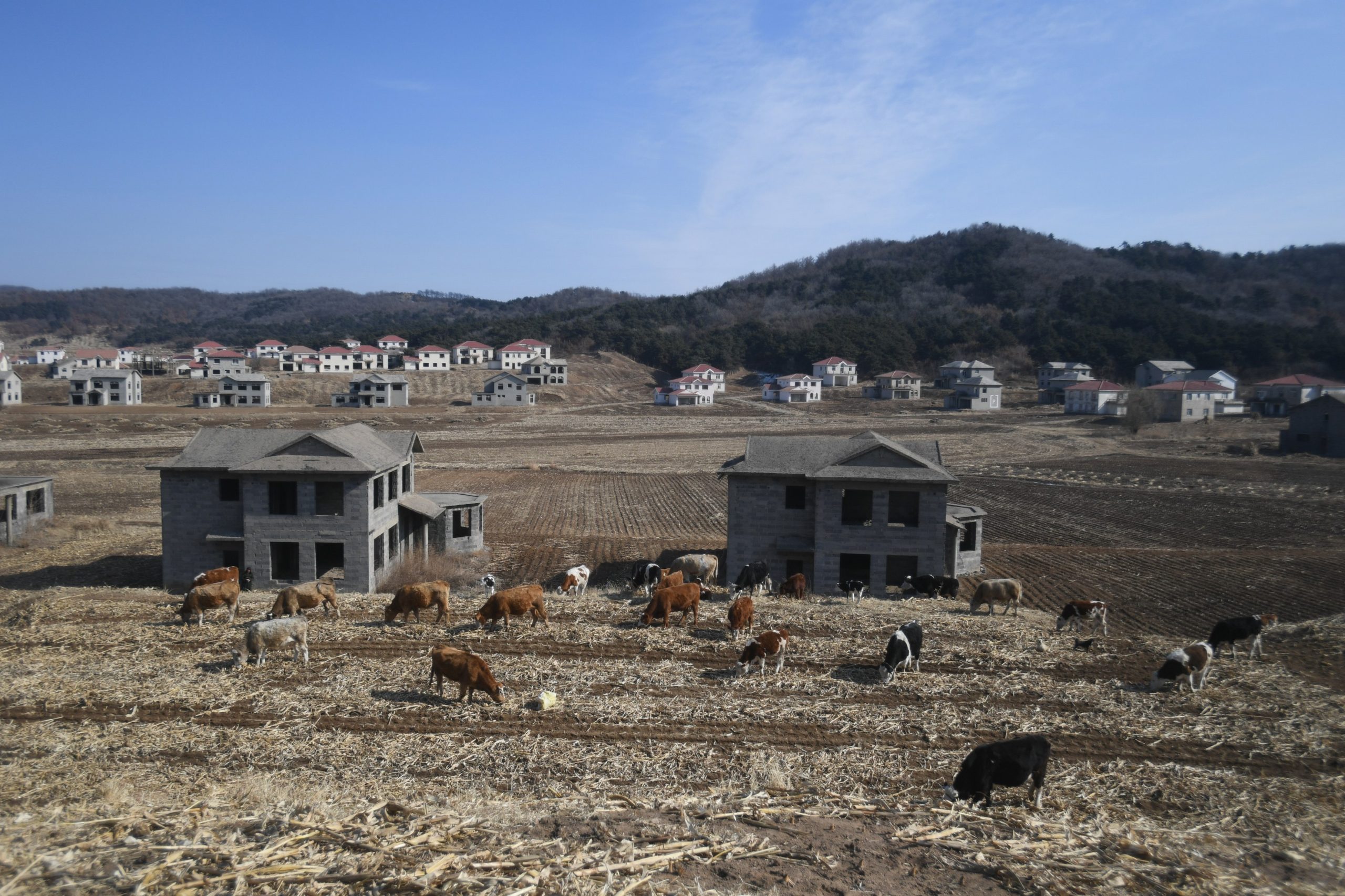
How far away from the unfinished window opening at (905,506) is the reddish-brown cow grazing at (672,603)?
1041 cm

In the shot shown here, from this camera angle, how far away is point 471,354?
14362 cm

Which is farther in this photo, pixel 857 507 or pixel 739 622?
pixel 857 507

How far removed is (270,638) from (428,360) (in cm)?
12934

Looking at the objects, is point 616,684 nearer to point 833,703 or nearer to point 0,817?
point 833,703

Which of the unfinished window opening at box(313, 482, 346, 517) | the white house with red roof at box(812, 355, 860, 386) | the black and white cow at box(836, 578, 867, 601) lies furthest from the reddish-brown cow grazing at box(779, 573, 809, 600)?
the white house with red roof at box(812, 355, 860, 386)

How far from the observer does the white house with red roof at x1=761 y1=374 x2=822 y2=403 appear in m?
122

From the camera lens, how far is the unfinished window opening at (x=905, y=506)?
26.7 metres

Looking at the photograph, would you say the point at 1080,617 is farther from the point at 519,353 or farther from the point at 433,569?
the point at 519,353

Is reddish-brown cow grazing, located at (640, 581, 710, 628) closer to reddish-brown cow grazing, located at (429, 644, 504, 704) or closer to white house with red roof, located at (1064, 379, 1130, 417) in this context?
reddish-brown cow grazing, located at (429, 644, 504, 704)

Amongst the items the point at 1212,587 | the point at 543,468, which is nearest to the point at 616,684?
the point at 1212,587

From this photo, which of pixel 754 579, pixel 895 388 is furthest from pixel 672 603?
pixel 895 388

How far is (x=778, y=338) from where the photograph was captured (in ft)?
530

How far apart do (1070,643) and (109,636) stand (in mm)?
19552

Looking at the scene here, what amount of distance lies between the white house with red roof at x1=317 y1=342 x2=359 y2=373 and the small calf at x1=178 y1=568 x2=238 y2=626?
4814 inches
